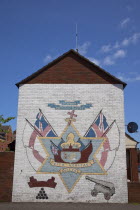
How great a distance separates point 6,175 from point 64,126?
5.11 metres

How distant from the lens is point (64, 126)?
14148 millimetres

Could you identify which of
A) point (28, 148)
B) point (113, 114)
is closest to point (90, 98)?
point (113, 114)

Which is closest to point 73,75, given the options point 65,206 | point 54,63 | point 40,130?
point 54,63

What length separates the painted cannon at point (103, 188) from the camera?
13.1 meters

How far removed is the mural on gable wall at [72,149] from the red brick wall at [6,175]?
66.1 inches

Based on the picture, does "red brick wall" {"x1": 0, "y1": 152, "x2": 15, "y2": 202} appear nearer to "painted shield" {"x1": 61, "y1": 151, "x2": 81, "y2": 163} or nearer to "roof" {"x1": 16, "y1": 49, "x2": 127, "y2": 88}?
"painted shield" {"x1": 61, "y1": 151, "x2": 81, "y2": 163}

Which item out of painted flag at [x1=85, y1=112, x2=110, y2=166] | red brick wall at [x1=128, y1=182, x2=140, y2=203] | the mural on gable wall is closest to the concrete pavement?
red brick wall at [x1=128, y1=182, x2=140, y2=203]

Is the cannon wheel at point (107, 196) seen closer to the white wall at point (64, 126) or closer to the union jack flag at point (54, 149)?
the white wall at point (64, 126)

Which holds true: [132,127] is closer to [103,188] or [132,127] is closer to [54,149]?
[103,188]

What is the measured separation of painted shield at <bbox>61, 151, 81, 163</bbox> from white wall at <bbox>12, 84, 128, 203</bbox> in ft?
3.92

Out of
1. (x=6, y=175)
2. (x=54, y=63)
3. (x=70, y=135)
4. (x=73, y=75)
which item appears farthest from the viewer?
(x=54, y=63)

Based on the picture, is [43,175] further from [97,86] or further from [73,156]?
[97,86]

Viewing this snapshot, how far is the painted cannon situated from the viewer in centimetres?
1309

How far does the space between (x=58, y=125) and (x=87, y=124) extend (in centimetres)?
207
